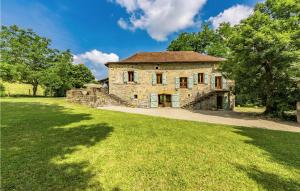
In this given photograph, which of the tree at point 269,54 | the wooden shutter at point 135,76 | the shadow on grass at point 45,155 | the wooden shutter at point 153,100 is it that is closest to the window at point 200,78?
the wooden shutter at point 153,100

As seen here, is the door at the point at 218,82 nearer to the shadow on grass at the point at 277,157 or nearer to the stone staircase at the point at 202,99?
the stone staircase at the point at 202,99

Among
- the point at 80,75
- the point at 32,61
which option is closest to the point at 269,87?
the point at 32,61

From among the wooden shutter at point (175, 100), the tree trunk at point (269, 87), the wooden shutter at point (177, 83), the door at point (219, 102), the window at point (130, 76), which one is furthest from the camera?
the window at point (130, 76)

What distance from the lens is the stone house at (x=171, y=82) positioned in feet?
66.8

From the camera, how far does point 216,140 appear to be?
642cm

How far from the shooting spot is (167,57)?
71.3 feet

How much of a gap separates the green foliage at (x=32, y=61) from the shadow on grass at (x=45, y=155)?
1873cm

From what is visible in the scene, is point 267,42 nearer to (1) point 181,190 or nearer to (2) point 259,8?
(2) point 259,8

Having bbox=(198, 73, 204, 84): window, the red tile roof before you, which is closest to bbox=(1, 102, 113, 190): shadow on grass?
the red tile roof

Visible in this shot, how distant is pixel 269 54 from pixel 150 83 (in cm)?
1223

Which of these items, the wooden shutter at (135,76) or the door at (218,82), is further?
the wooden shutter at (135,76)

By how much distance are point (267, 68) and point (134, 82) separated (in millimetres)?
13106

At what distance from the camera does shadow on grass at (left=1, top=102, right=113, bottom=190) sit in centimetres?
327

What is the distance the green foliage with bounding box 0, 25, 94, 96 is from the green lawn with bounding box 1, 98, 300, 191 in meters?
19.6
